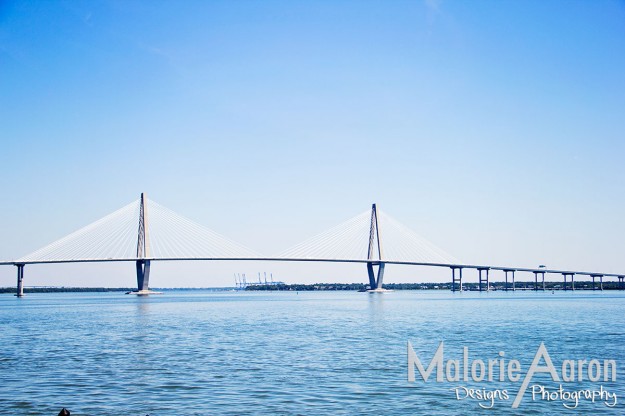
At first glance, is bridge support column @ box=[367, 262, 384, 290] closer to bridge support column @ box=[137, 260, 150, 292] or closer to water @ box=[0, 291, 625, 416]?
bridge support column @ box=[137, 260, 150, 292]

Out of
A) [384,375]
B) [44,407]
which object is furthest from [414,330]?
[44,407]

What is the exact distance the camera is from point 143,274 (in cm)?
9969

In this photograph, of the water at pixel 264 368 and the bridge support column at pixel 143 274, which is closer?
the water at pixel 264 368

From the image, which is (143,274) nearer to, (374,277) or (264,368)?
(374,277)

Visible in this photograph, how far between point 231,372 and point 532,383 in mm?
8200

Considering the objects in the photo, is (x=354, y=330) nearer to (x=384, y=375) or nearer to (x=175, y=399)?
(x=384, y=375)

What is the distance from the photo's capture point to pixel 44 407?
1442cm

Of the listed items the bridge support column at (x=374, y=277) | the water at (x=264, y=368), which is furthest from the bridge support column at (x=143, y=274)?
the water at (x=264, y=368)

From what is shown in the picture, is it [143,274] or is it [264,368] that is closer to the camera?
[264,368]

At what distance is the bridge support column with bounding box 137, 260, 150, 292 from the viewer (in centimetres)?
9669

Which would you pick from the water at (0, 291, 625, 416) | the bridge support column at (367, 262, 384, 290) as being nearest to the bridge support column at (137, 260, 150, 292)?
the bridge support column at (367, 262, 384, 290)

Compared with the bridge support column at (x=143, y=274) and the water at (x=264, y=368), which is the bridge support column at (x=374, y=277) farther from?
the water at (x=264, y=368)

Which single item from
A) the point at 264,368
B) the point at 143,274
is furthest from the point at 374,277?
the point at 264,368

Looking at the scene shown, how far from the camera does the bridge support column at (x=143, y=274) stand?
3807 inches
